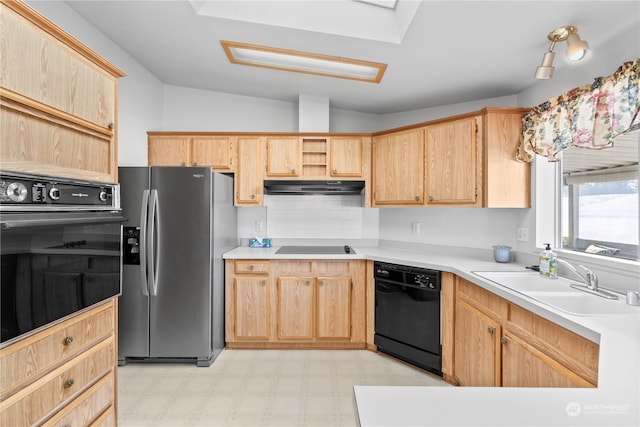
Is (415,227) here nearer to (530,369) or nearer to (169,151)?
(530,369)

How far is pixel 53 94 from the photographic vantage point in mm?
1250

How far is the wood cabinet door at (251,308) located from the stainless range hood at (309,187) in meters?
0.91

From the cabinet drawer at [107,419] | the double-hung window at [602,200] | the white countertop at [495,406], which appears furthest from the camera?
the double-hung window at [602,200]

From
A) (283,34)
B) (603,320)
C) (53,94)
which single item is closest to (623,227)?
(603,320)

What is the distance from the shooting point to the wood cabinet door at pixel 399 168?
113 inches

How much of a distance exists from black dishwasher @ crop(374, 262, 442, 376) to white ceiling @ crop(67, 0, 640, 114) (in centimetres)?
159

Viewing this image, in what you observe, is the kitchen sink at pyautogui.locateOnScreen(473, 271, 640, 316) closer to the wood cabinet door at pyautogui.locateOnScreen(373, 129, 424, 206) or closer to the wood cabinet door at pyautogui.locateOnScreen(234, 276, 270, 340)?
the wood cabinet door at pyautogui.locateOnScreen(373, 129, 424, 206)

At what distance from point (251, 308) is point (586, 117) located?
9.36 ft

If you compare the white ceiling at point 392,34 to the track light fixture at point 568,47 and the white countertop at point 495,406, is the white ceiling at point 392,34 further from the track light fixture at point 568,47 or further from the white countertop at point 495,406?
the white countertop at point 495,406

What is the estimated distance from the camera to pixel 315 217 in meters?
3.56

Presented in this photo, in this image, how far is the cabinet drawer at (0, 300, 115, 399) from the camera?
41.8 inches

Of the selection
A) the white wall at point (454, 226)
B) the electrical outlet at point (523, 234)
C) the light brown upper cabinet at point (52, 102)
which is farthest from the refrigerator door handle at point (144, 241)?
the electrical outlet at point (523, 234)

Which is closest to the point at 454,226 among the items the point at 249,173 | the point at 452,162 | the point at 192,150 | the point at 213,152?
the point at 452,162

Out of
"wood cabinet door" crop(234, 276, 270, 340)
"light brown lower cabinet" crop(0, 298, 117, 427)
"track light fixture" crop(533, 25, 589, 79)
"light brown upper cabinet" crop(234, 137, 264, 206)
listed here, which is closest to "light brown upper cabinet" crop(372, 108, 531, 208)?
"track light fixture" crop(533, 25, 589, 79)
